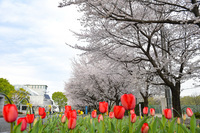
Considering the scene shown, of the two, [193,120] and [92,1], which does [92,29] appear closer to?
[92,1]

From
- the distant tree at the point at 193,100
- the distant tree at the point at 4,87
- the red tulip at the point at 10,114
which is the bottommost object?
the distant tree at the point at 193,100

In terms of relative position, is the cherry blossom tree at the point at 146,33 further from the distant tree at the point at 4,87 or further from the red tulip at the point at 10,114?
the distant tree at the point at 4,87

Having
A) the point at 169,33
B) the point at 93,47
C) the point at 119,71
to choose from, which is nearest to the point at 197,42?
the point at 169,33

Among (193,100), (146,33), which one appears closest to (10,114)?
(146,33)

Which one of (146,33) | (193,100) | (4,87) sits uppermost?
(146,33)

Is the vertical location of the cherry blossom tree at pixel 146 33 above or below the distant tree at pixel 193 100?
above

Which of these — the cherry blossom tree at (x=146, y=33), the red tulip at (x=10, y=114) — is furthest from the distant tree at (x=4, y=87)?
the red tulip at (x=10, y=114)

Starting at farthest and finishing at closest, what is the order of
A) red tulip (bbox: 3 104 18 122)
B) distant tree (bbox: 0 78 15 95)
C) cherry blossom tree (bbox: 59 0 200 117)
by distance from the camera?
1. distant tree (bbox: 0 78 15 95)
2. cherry blossom tree (bbox: 59 0 200 117)
3. red tulip (bbox: 3 104 18 122)

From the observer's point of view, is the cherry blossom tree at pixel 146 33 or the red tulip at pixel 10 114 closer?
the red tulip at pixel 10 114

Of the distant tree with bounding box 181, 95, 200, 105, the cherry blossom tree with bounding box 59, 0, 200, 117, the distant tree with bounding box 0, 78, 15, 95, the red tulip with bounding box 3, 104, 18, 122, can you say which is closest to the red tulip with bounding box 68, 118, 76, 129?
the red tulip with bounding box 3, 104, 18, 122

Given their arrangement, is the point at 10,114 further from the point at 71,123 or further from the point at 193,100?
the point at 193,100

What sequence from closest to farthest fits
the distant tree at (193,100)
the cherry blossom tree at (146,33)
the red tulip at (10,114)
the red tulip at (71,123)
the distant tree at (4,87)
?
the red tulip at (10,114)
the red tulip at (71,123)
the cherry blossom tree at (146,33)
the distant tree at (193,100)
the distant tree at (4,87)

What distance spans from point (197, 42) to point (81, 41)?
722cm

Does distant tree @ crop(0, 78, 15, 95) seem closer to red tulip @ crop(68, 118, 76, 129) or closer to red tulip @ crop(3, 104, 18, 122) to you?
red tulip @ crop(68, 118, 76, 129)
